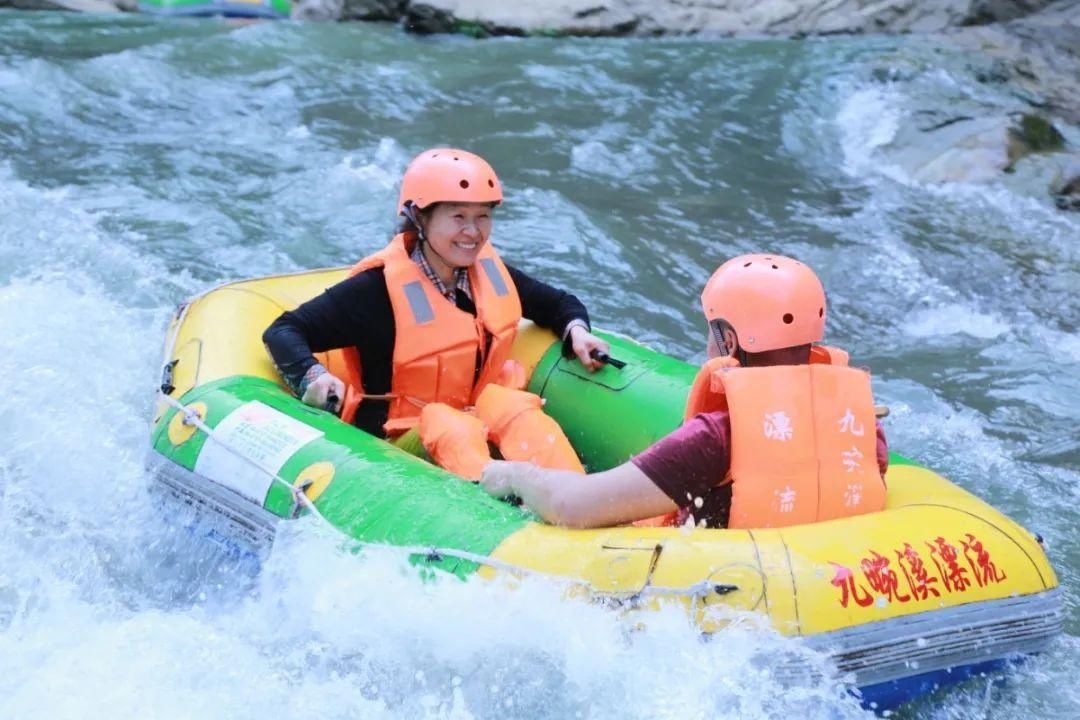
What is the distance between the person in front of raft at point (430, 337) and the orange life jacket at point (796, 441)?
3.01 ft

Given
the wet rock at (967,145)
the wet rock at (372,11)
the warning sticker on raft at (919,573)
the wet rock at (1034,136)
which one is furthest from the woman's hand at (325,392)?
the wet rock at (372,11)

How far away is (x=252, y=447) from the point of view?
3.59 metres

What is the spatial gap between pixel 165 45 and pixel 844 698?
808 centimetres

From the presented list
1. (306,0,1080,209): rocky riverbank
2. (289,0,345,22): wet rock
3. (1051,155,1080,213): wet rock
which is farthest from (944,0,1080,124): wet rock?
(289,0,345,22): wet rock

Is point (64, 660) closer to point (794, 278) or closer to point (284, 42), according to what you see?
point (794, 278)

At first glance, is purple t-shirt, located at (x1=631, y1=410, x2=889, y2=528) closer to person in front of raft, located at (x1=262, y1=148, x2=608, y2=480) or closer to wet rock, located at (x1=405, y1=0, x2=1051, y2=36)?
person in front of raft, located at (x1=262, y1=148, x2=608, y2=480)

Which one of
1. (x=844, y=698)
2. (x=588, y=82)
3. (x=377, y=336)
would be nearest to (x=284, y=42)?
(x=588, y=82)

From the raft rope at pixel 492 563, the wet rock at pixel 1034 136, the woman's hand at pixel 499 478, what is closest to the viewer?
the raft rope at pixel 492 563

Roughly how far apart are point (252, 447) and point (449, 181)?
0.94 m

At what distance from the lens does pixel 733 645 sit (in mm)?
2660

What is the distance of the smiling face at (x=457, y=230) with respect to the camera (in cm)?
386

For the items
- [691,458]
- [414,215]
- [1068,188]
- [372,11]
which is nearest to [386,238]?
[414,215]

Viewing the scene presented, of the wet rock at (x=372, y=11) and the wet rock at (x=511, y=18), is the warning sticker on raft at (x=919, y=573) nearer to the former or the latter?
the wet rock at (x=511, y=18)

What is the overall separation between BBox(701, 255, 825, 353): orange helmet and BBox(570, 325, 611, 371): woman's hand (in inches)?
48.8
